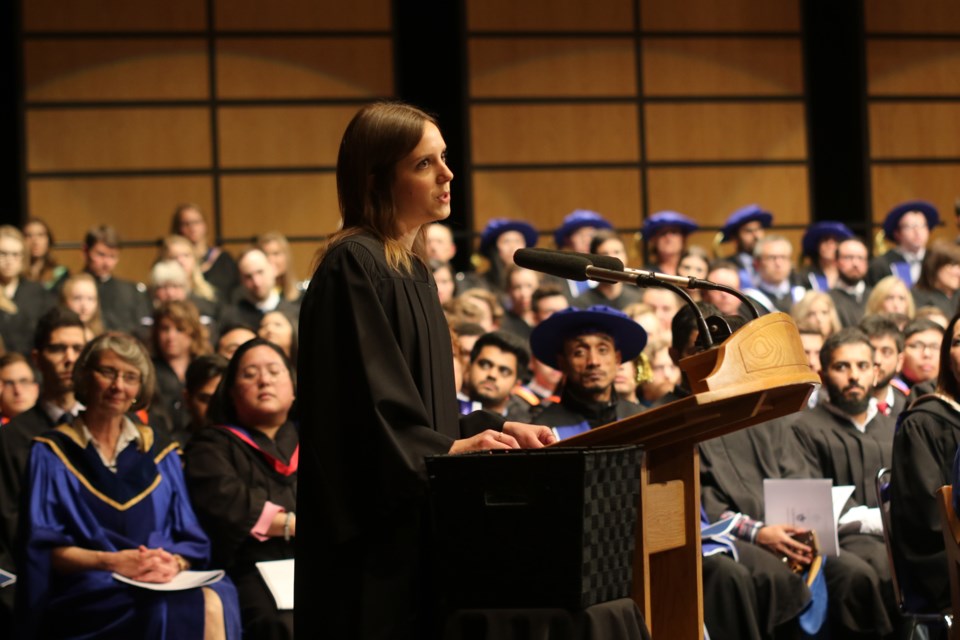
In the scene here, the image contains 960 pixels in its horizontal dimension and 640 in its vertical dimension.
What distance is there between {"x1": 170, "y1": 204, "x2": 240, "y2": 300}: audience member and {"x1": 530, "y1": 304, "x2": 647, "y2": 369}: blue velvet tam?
4105 mm

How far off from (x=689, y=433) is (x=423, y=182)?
800mm

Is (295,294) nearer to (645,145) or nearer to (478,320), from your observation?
(478,320)

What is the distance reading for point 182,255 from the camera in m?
9.02

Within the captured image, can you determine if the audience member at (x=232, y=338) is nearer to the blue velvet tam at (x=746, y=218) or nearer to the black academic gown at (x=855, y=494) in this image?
the black academic gown at (x=855, y=494)

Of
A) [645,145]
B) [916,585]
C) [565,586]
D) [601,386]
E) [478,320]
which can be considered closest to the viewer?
[565,586]

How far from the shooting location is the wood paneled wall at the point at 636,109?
479 inches

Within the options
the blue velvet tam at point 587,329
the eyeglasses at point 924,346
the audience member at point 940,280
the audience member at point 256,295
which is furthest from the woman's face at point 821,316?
the audience member at point 256,295

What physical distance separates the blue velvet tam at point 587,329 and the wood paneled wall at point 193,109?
19.5ft

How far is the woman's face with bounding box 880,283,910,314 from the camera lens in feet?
27.7

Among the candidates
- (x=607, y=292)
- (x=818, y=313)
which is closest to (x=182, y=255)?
(x=607, y=292)

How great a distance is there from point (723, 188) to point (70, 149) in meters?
5.79

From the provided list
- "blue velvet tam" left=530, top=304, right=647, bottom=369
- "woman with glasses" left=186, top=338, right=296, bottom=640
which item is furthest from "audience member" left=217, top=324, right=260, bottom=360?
"blue velvet tam" left=530, top=304, right=647, bottom=369

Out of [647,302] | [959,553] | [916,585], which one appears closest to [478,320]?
[647,302]

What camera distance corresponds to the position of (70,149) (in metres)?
11.4
